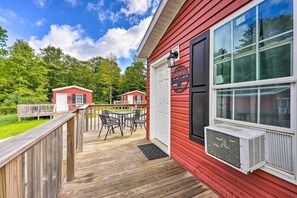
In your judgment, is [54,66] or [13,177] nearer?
[13,177]

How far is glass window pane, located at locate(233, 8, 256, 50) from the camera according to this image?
1426mm

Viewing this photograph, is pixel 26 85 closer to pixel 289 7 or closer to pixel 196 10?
pixel 196 10

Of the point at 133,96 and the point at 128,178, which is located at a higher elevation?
the point at 133,96

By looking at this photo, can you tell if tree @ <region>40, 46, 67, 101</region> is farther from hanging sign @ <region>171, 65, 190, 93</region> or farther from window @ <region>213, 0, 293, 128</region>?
window @ <region>213, 0, 293, 128</region>

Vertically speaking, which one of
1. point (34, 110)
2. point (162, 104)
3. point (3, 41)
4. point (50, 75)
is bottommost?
point (34, 110)

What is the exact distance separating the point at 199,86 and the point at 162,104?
160 cm

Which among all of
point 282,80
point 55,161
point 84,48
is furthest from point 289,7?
point 84,48

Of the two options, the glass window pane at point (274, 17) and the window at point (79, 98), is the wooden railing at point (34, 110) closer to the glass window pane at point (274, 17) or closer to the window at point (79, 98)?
the window at point (79, 98)

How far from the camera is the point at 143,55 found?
4.36 meters

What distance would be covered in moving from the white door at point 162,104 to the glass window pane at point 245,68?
71.2 inches

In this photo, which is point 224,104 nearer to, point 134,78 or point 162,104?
point 162,104

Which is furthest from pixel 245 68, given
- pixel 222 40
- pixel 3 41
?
pixel 3 41

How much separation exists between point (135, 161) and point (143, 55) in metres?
3.11

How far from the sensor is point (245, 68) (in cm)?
150
